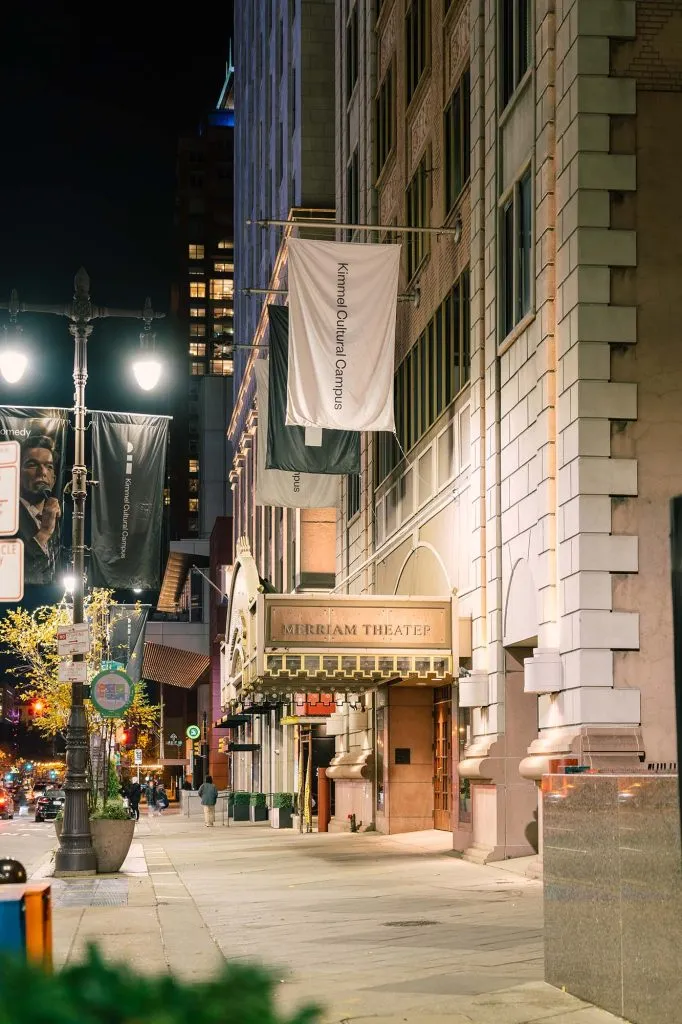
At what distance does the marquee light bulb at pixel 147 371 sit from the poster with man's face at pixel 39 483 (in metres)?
1.80

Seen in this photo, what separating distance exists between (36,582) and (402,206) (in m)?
17.2

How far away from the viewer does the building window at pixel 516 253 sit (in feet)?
74.5

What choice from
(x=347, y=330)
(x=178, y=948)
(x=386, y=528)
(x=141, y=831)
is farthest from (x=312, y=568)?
(x=178, y=948)

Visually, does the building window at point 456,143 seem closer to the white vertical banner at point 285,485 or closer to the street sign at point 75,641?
the white vertical banner at point 285,485

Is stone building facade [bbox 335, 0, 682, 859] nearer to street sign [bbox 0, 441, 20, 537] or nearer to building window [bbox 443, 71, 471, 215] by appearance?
building window [bbox 443, 71, 471, 215]

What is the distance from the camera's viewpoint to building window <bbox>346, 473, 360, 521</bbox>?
133 ft

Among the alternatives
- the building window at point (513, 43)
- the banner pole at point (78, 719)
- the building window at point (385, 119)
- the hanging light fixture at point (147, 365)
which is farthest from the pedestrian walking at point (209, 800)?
the building window at point (513, 43)

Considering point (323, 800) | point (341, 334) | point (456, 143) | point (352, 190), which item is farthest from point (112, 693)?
point (352, 190)

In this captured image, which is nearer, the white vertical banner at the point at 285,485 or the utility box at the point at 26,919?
the utility box at the point at 26,919

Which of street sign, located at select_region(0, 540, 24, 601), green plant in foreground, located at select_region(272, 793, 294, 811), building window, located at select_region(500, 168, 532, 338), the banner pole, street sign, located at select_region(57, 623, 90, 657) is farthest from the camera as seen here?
green plant in foreground, located at select_region(272, 793, 294, 811)

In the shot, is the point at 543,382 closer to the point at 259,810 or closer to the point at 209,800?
the point at 209,800

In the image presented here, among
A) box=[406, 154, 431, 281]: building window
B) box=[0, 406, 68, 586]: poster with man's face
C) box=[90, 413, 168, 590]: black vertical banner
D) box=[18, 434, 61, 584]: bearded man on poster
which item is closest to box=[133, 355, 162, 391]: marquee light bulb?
box=[90, 413, 168, 590]: black vertical banner

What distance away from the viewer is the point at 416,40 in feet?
107

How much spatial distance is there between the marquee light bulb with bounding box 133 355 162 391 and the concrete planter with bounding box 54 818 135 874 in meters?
7.15
